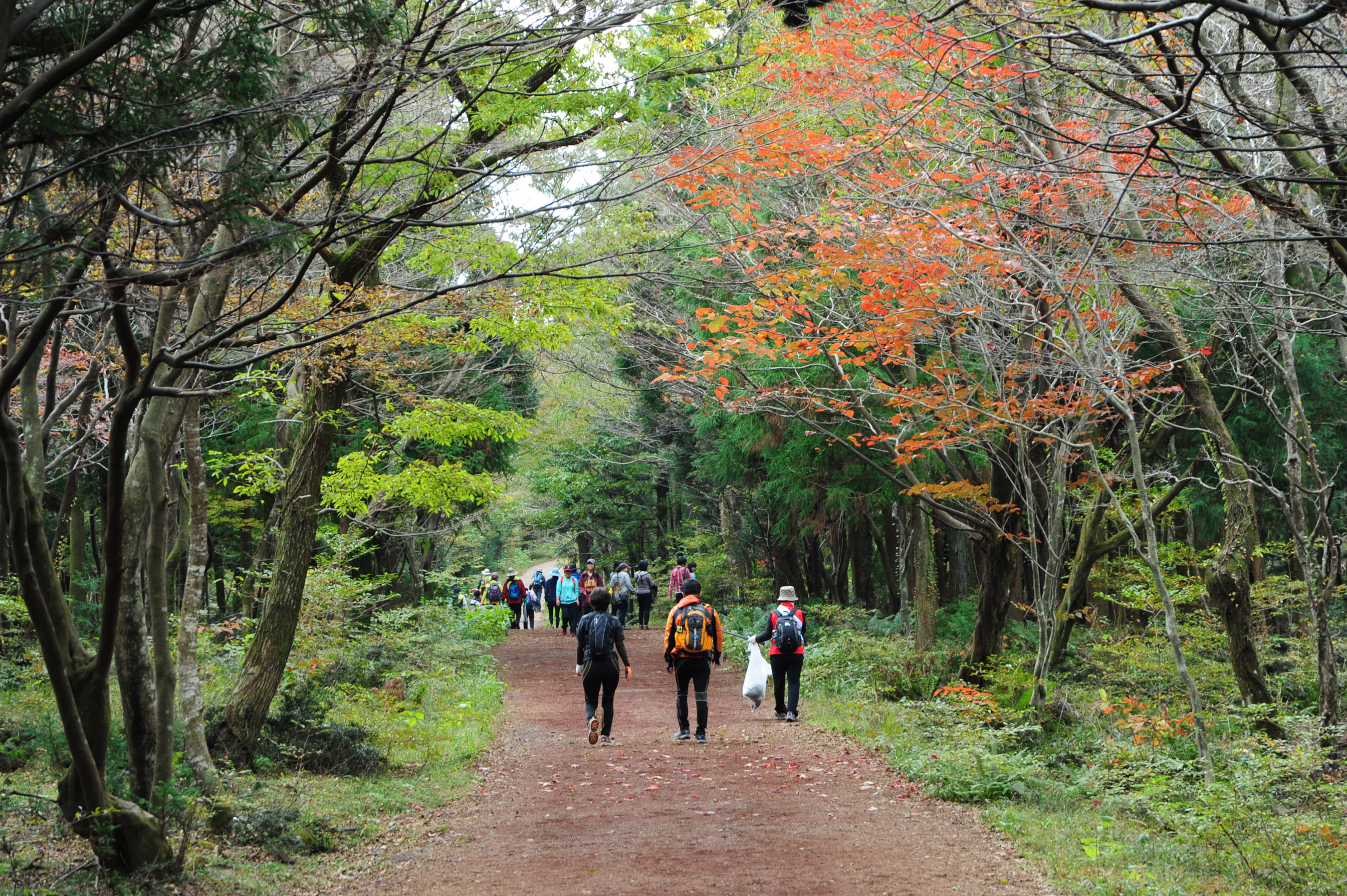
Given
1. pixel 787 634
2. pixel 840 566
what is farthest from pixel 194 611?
pixel 840 566

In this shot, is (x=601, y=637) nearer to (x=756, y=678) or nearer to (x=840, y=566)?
(x=756, y=678)

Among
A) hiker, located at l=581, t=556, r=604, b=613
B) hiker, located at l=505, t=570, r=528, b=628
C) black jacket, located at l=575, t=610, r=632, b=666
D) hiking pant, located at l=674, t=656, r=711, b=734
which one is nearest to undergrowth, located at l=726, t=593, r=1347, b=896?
hiking pant, located at l=674, t=656, r=711, b=734

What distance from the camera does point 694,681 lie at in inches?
427

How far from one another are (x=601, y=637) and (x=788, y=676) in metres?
3.28

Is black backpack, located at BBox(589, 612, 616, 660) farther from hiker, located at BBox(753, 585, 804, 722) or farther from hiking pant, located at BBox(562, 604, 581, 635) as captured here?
hiking pant, located at BBox(562, 604, 581, 635)

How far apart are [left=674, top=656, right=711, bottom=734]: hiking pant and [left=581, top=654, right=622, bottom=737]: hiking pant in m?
0.71

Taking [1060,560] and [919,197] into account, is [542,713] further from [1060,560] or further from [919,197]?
[919,197]

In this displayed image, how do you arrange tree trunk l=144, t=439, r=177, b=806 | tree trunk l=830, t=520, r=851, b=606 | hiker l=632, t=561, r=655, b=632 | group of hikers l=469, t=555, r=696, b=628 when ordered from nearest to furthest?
tree trunk l=144, t=439, r=177, b=806 < group of hikers l=469, t=555, r=696, b=628 < hiker l=632, t=561, r=655, b=632 < tree trunk l=830, t=520, r=851, b=606

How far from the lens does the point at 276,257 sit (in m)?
5.77

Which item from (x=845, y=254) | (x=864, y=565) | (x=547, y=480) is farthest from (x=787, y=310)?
(x=547, y=480)

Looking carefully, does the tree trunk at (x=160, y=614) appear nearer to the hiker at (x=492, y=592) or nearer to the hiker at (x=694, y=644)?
the hiker at (x=694, y=644)

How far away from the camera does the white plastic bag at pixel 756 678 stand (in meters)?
12.7

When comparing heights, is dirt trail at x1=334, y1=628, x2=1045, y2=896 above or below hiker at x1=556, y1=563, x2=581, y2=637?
below

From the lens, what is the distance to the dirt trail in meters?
6.15
